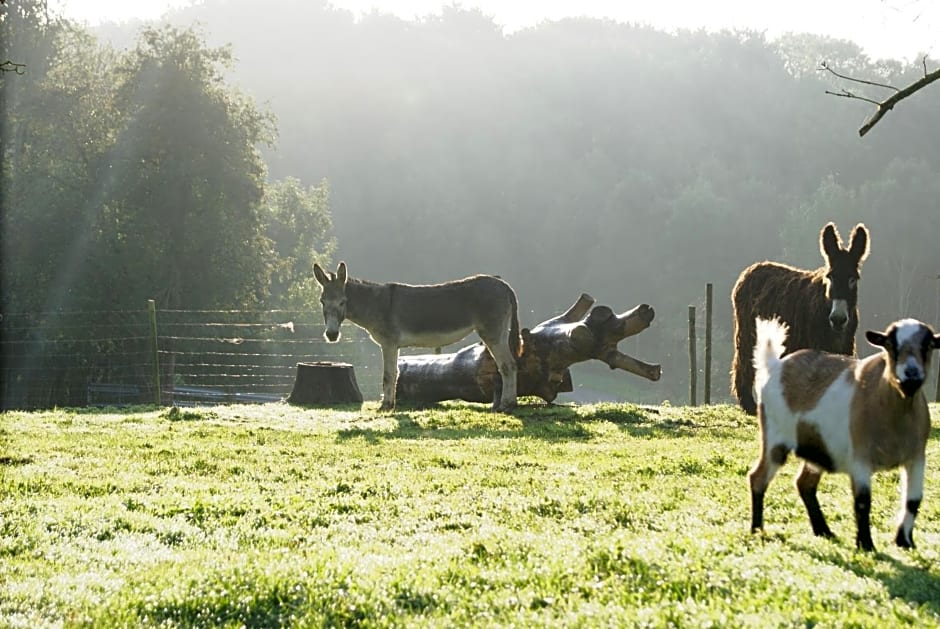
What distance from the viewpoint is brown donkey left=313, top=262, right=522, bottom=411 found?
62.8 feet

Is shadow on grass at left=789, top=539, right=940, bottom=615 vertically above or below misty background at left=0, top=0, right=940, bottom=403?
below

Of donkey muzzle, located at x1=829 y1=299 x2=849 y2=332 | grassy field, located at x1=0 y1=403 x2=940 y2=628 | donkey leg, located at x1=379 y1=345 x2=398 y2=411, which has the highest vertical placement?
donkey muzzle, located at x1=829 y1=299 x2=849 y2=332

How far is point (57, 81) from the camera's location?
42750 mm

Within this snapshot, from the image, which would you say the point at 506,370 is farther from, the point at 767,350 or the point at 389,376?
the point at 767,350

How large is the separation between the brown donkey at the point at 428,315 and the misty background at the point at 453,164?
25.9 ft

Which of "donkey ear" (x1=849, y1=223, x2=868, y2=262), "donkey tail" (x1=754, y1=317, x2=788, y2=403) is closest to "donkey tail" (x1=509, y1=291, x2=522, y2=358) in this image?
"donkey ear" (x1=849, y1=223, x2=868, y2=262)

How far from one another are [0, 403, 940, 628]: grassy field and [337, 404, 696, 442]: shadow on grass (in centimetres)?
160

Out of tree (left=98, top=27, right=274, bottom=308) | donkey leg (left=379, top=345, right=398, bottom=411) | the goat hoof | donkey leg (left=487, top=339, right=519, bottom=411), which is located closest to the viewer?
the goat hoof

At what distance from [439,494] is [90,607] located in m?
4.31

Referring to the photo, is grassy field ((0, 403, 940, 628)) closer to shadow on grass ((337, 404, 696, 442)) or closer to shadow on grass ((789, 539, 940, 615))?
shadow on grass ((789, 539, 940, 615))

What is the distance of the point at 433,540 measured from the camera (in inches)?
275

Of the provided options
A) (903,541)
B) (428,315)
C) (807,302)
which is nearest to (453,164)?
(428,315)

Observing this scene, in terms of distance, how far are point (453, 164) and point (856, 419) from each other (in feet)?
335

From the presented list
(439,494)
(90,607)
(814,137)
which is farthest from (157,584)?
(814,137)
